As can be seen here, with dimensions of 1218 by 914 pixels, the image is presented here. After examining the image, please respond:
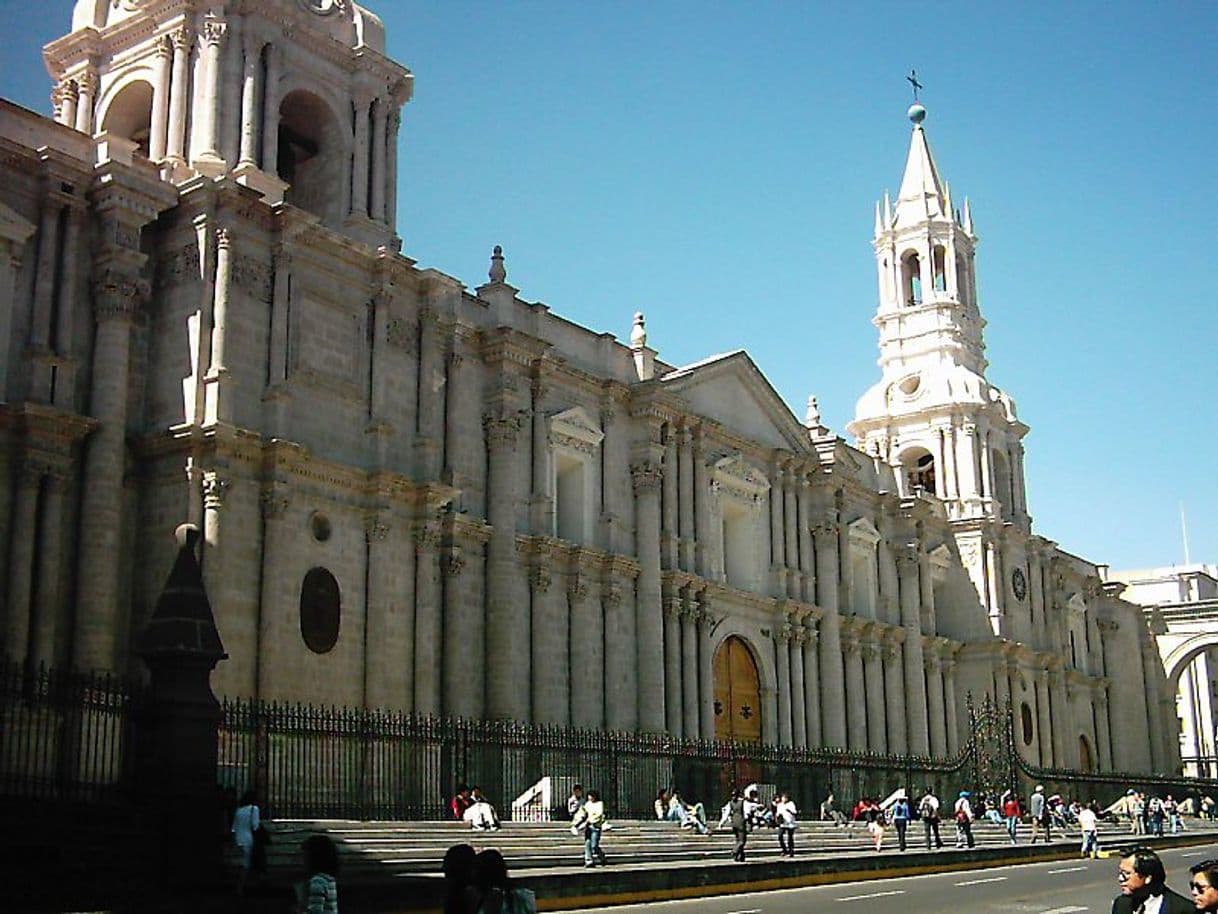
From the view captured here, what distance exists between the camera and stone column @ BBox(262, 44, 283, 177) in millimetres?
28359

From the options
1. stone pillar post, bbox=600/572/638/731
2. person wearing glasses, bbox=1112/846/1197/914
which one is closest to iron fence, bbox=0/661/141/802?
person wearing glasses, bbox=1112/846/1197/914

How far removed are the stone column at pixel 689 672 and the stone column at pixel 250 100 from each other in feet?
51.9

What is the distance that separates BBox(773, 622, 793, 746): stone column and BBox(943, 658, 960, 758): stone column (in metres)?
11.4

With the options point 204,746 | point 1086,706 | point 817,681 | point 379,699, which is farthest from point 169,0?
point 1086,706

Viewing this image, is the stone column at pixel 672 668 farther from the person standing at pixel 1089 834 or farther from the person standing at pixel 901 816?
the person standing at pixel 1089 834

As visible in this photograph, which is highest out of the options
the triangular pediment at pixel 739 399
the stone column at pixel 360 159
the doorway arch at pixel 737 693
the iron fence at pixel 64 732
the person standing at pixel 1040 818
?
the stone column at pixel 360 159

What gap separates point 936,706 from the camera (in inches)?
1967

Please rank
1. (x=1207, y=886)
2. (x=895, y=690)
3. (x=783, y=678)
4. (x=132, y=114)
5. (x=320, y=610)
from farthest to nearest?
(x=895, y=690) → (x=783, y=678) → (x=132, y=114) → (x=320, y=610) → (x=1207, y=886)

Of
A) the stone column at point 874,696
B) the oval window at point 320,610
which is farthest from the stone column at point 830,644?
the oval window at point 320,610

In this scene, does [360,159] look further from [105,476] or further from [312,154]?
[105,476]

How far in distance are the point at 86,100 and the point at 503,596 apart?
43.6 feet

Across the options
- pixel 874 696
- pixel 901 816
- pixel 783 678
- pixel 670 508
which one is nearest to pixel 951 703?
pixel 874 696

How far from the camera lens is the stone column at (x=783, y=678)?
4097 centimetres

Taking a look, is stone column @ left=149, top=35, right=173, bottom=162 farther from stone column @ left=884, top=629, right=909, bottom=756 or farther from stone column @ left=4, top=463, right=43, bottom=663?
stone column @ left=884, top=629, right=909, bottom=756
